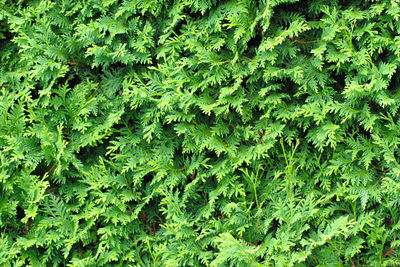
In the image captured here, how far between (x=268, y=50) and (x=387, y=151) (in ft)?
3.58

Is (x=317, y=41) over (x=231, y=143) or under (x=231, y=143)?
over

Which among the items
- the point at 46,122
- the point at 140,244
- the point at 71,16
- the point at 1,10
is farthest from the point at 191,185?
the point at 1,10

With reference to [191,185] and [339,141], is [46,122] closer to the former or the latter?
[191,185]

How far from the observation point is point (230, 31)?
2723 millimetres

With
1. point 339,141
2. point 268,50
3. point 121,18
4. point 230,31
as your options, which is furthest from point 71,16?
point 339,141

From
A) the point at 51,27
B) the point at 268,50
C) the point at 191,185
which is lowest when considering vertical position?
the point at 191,185

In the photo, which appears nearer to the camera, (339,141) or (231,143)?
(339,141)

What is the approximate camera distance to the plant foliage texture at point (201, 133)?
2.52 m

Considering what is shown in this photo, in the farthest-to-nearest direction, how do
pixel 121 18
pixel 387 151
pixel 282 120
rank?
1. pixel 121 18
2. pixel 282 120
3. pixel 387 151

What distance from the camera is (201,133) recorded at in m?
2.81

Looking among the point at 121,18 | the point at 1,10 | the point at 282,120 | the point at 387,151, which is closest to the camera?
the point at 387,151

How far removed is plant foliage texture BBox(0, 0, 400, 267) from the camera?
2518 mm

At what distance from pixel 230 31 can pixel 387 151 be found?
1.42 m

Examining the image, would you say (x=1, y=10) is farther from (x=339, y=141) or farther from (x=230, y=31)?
(x=339, y=141)
